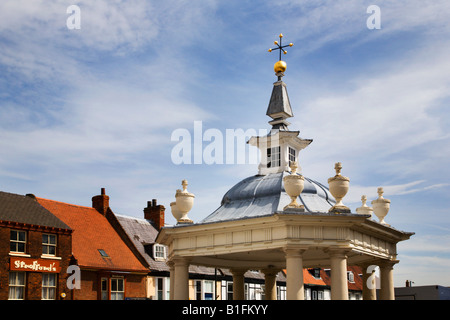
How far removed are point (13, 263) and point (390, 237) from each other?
35.4 metres

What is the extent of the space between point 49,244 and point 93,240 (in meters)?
8.04

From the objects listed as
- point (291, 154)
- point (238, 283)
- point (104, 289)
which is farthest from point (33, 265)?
point (291, 154)

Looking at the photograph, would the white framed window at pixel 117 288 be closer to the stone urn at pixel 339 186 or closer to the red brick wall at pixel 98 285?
the red brick wall at pixel 98 285

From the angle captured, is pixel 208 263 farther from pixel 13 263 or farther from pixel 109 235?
pixel 109 235

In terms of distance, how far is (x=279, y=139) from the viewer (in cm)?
3047

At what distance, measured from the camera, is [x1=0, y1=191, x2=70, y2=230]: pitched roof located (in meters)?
52.1

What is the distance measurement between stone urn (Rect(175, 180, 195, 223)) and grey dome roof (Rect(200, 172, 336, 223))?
969mm

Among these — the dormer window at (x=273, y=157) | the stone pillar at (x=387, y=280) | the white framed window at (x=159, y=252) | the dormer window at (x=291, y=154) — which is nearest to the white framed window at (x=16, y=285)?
the white framed window at (x=159, y=252)

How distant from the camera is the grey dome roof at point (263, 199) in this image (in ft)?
85.9

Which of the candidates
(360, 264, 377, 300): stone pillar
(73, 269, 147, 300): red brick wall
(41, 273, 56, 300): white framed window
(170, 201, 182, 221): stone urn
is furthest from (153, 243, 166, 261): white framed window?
(170, 201, 182, 221): stone urn

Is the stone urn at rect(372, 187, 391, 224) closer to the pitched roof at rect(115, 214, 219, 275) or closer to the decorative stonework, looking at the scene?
the decorative stonework

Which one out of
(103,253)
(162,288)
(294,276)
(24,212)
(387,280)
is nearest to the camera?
(294,276)

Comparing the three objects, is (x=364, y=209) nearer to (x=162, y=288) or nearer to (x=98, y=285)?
(x=98, y=285)
